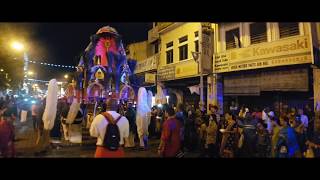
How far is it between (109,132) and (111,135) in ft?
0.23

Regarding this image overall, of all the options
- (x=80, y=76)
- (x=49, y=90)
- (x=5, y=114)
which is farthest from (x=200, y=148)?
(x=80, y=76)

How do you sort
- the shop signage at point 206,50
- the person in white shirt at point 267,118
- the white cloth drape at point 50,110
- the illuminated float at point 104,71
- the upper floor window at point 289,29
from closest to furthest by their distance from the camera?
the white cloth drape at point 50,110 → the person in white shirt at point 267,118 → the upper floor window at point 289,29 → the illuminated float at point 104,71 → the shop signage at point 206,50

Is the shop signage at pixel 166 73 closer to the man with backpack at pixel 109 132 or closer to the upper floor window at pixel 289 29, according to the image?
the upper floor window at pixel 289 29

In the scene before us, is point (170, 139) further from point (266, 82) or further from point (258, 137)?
point (266, 82)

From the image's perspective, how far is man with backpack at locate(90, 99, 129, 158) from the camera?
498cm

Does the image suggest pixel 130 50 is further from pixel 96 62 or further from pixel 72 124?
pixel 72 124

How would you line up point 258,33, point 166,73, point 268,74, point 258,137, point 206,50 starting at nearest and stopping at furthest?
1. point 258,137
2. point 268,74
3. point 258,33
4. point 206,50
5. point 166,73

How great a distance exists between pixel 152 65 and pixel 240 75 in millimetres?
7289

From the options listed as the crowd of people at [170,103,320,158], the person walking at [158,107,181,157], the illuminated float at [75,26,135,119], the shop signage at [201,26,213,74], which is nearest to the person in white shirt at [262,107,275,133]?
the crowd of people at [170,103,320,158]

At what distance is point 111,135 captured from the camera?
16.4 ft

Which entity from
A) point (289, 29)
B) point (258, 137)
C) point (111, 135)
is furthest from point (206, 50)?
point (111, 135)

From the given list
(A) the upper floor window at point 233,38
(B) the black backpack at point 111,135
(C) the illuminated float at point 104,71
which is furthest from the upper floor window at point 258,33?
(B) the black backpack at point 111,135

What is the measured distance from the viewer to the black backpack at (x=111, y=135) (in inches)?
196

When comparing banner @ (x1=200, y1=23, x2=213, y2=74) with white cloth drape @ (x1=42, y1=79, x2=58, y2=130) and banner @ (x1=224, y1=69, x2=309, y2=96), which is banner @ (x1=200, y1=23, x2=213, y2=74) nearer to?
banner @ (x1=224, y1=69, x2=309, y2=96)
